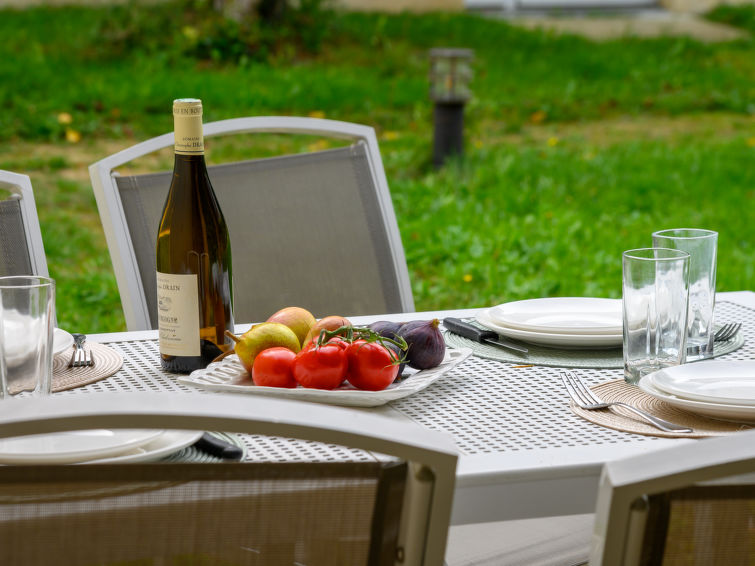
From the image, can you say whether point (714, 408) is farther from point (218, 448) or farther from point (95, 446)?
point (95, 446)

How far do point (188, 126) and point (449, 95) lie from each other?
4.14 m

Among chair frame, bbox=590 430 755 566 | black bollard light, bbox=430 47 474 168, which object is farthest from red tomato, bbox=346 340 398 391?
black bollard light, bbox=430 47 474 168

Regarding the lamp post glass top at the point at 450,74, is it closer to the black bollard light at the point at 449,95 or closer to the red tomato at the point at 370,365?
the black bollard light at the point at 449,95

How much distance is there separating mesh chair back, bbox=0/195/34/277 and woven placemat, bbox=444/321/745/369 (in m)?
0.75

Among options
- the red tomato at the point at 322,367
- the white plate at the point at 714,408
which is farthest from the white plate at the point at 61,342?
the white plate at the point at 714,408

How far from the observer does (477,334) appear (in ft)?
5.01

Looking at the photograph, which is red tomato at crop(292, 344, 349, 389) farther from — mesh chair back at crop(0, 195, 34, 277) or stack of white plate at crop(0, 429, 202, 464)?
mesh chair back at crop(0, 195, 34, 277)

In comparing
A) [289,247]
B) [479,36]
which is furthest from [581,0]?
[289,247]

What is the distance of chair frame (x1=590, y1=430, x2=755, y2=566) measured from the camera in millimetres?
643

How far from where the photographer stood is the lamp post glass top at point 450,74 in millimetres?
5125

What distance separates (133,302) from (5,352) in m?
0.68

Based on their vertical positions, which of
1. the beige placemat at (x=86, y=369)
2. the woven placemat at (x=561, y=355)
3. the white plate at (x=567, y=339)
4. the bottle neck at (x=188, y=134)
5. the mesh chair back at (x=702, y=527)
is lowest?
the beige placemat at (x=86, y=369)

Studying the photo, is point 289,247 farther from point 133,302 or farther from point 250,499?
point 250,499

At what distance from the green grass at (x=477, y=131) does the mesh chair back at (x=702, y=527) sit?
3.22 meters
